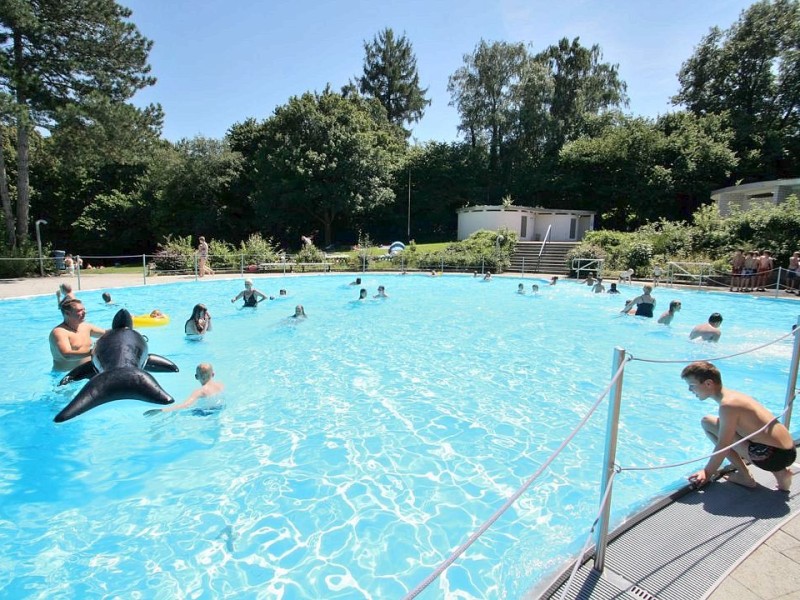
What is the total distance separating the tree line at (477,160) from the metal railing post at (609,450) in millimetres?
32119

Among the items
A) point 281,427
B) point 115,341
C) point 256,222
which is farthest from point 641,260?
point 256,222

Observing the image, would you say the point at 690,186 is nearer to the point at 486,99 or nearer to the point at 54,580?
the point at 486,99

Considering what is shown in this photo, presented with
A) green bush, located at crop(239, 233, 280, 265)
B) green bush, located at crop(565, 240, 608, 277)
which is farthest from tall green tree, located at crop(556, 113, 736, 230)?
green bush, located at crop(239, 233, 280, 265)

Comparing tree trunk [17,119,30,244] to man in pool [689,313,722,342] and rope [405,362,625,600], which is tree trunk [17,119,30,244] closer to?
rope [405,362,625,600]

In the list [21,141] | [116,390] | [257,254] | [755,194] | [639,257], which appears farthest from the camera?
[755,194]

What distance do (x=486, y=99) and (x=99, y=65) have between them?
105 feet

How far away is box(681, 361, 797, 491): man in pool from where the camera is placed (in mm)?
3678

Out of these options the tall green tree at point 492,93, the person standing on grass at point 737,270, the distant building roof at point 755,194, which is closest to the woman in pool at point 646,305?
the person standing on grass at point 737,270

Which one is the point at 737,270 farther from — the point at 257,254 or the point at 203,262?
the point at 203,262

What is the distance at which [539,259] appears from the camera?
28516mm

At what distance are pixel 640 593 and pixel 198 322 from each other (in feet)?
38.7

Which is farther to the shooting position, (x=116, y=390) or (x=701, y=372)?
(x=116, y=390)

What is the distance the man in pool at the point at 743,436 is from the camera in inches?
145

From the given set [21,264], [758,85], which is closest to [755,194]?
[758,85]
